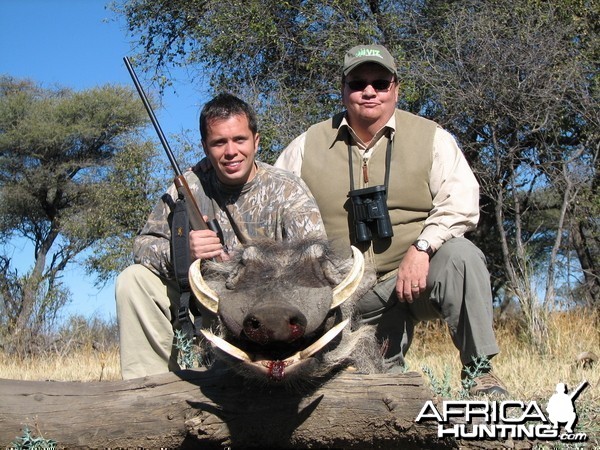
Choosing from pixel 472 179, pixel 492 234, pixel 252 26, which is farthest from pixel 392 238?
pixel 492 234

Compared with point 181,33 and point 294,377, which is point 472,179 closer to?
point 294,377

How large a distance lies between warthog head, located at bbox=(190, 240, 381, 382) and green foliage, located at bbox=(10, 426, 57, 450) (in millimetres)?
795

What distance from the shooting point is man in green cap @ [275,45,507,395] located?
4516mm

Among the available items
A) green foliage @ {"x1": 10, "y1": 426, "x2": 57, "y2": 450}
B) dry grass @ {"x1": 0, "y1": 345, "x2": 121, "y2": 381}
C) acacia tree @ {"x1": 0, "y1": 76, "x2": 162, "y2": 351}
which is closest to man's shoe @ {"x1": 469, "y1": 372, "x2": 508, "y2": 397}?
green foliage @ {"x1": 10, "y1": 426, "x2": 57, "y2": 450}

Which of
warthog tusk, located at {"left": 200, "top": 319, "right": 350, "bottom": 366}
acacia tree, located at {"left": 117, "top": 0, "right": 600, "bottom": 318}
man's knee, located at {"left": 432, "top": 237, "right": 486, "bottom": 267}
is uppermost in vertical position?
acacia tree, located at {"left": 117, "top": 0, "right": 600, "bottom": 318}

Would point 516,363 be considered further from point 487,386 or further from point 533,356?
point 487,386

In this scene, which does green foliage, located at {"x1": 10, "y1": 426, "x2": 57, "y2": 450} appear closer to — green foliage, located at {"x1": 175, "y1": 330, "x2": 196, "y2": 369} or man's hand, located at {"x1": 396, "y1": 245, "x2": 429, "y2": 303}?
green foliage, located at {"x1": 175, "y1": 330, "x2": 196, "y2": 369}

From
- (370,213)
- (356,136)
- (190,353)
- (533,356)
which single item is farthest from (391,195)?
(533,356)

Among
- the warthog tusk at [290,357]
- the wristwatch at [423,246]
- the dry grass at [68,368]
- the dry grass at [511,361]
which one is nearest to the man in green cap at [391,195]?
the wristwatch at [423,246]

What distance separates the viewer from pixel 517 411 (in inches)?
134

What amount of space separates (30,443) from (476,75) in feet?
25.4

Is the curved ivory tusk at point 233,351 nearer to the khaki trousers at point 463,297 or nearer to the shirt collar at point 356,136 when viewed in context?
the khaki trousers at point 463,297

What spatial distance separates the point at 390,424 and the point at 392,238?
202 cm

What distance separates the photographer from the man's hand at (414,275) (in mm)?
4438
